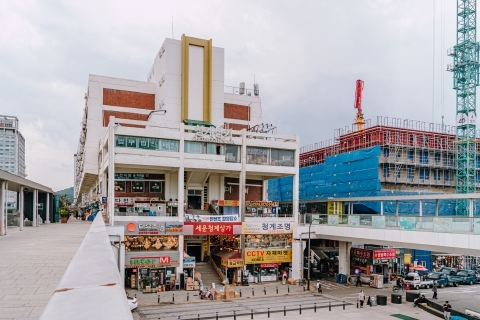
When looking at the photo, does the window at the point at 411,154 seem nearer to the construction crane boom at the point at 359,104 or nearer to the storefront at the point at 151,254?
the construction crane boom at the point at 359,104

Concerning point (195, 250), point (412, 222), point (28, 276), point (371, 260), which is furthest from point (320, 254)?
point (28, 276)

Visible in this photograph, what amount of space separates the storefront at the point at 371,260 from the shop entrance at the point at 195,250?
15399 millimetres

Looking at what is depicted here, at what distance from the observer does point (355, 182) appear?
52281 millimetres

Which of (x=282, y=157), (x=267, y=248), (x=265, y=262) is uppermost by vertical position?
(x=282, y=157)

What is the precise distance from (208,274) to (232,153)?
11510 mm

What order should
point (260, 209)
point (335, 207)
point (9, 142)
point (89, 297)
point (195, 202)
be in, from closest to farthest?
point (89, 297)
point (260, 209)
point (195, 202)
point (335, 207)
point (9, 142)

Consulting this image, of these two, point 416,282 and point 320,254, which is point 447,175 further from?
point 320,254

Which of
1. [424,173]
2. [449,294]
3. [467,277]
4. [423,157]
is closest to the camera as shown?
[449,294]

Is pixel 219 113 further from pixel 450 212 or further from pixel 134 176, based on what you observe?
pixel 450 212

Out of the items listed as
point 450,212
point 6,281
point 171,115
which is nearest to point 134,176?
point 171,115

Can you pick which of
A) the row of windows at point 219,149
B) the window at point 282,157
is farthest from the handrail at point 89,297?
the window at point 282,157

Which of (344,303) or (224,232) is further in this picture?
(224,232)

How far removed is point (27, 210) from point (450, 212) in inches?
1903

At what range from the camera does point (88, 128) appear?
1780 inches
